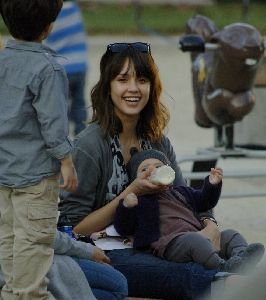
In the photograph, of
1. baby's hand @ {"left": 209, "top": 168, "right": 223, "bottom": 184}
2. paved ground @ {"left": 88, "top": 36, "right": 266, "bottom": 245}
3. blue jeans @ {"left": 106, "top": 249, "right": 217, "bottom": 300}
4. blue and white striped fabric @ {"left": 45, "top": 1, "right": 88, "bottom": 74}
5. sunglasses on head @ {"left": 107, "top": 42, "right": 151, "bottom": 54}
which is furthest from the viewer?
blue and white striped fabric @ {"left": 45, "top": 1, "right": 88, "bottom": 74}

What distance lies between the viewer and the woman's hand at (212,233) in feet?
16.7

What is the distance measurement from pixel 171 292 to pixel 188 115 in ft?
30.4

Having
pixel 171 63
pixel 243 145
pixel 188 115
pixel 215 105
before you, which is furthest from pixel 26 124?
pixel 171 63

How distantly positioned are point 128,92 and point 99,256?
71 cm

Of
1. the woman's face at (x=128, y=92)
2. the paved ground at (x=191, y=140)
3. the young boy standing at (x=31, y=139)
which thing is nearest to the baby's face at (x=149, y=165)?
the woman's face at (x=128, y=92)

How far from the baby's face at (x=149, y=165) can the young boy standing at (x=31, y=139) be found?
62 cm

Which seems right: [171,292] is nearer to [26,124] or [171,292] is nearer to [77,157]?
[77,157]

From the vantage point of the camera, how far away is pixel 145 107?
541 centimetres

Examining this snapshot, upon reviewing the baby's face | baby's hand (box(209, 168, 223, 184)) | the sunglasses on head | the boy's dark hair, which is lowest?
baby's hand (box(209, 168, 223, 184))

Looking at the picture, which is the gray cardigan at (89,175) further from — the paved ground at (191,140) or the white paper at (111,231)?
the paved ground at (191,140)

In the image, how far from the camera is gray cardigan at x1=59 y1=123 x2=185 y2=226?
516cm

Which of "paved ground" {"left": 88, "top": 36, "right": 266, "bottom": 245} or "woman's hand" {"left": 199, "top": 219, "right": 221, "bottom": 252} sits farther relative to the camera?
"paved ground" {"left": 88, "top": 36, "right": 266, "bottom": 245}

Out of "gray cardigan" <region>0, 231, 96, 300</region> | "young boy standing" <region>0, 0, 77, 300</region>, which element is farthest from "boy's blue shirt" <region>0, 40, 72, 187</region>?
"gray cardigan" <region>0, 231, 96, 300</region>

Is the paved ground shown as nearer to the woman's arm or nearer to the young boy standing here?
the woman's arm
